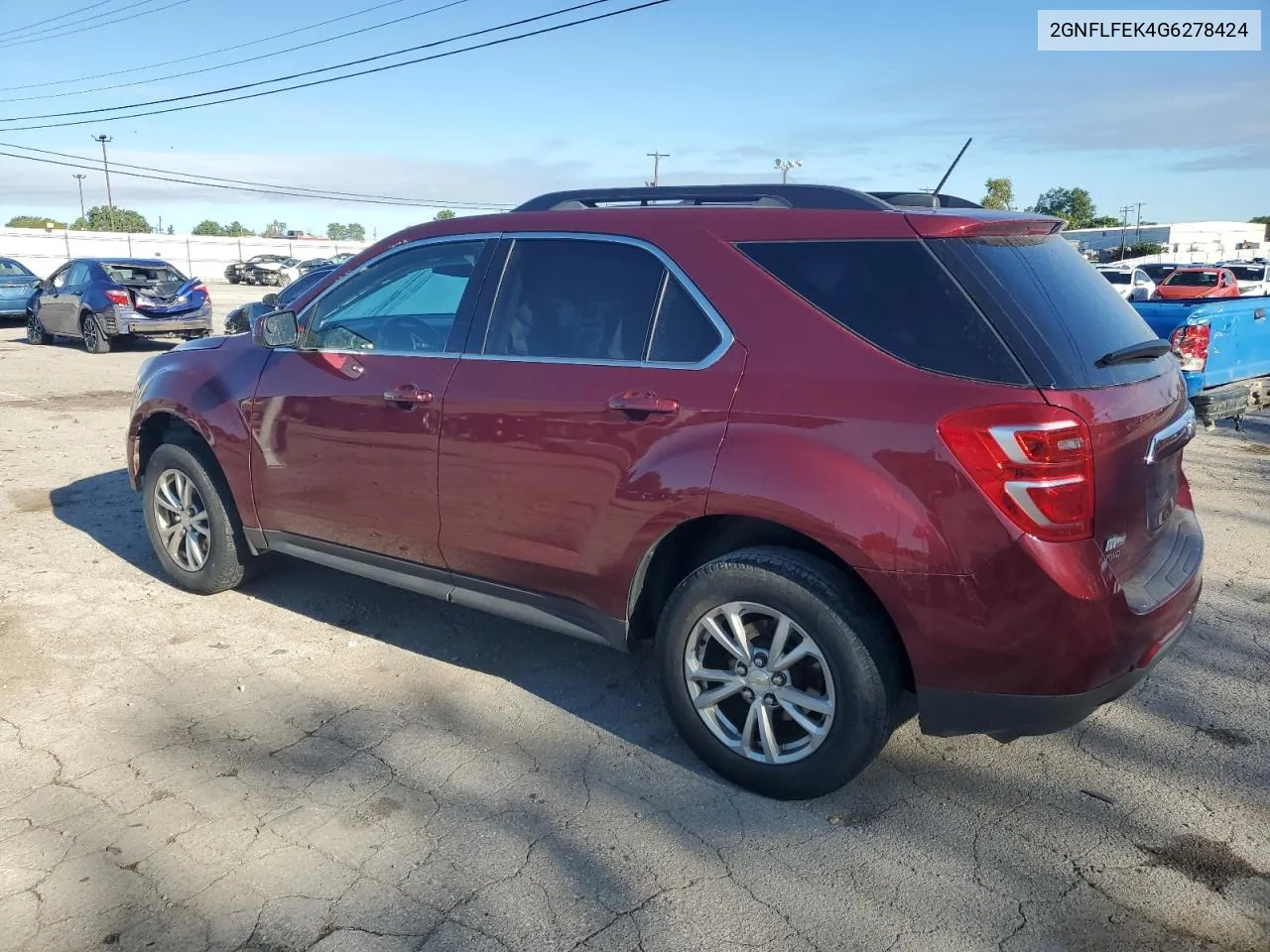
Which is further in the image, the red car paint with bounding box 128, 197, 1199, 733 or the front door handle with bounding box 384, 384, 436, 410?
the front door handle with bounding box 384, 384, 436, 410

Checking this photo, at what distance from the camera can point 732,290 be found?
324cm

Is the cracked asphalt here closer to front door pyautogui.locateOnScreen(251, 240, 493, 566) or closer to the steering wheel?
front door pyautogui.locateOnScreen(251, 240, 493, 566)

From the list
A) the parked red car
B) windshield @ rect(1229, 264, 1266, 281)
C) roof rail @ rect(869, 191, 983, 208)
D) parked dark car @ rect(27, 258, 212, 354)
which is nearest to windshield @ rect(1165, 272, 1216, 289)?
the parked red car

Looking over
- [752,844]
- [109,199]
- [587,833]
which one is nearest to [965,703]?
[752,844]

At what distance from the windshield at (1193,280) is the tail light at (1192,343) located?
2059 centimetres

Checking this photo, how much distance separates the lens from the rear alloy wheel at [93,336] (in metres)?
16.7

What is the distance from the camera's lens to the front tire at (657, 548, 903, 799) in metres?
2.97

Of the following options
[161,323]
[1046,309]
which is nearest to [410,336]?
[1046,309]

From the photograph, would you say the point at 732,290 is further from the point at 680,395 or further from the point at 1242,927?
the point at 1242,927

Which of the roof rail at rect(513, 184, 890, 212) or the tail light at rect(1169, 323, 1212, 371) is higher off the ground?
the roof rail at rect(513, 184, 890, 212)

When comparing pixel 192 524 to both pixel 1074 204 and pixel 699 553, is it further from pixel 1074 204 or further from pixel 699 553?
pixel 1074 204

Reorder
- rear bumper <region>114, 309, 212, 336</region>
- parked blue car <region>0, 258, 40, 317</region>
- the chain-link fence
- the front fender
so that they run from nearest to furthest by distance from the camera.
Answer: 1. the front fender
2. rear bumper <region>114, 309, 212, 336</region>
3. parked blue car <region>0, 258, 40, 317</region>
4. the chain-link fence

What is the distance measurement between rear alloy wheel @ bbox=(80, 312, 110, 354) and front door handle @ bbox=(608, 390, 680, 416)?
1618cm

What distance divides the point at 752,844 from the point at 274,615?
2.91 m
